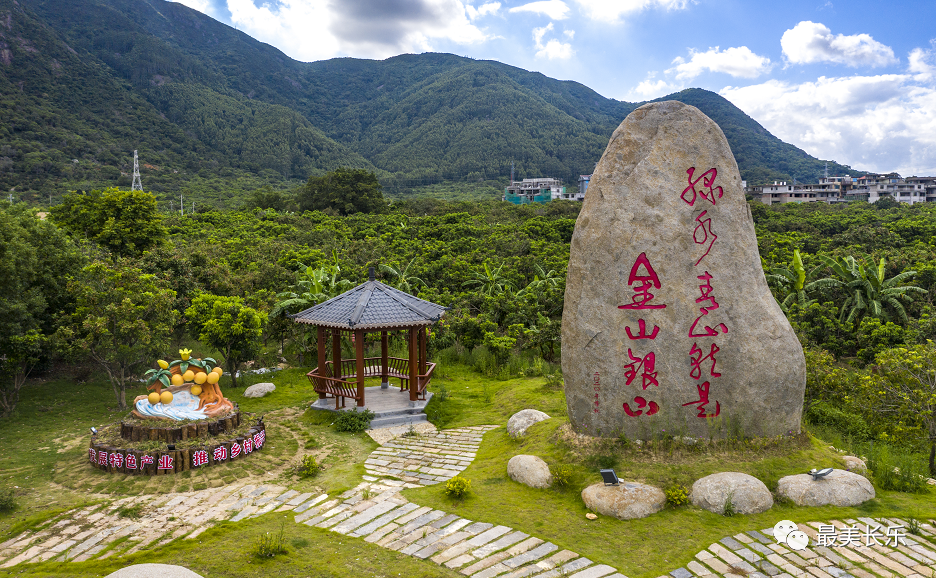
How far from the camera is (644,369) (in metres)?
8.46

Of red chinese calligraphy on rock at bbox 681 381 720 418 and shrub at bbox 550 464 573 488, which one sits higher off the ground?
red chinese calligraphy on rock at bbox 681 381 720 418

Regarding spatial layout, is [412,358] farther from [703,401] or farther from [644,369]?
[703,401]

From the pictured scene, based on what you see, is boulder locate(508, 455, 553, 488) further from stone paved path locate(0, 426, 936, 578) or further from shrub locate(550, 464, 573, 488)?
stone paved path locate(0, 426, 936, 578)

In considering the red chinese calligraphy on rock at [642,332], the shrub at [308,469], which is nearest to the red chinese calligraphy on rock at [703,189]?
the red chinese calligraphy on rock at [642,332]

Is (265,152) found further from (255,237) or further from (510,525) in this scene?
(510,525)

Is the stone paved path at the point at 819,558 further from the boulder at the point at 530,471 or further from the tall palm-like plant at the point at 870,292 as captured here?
→ the tall palm-like plant at the point at 870,292

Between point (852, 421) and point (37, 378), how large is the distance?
1992 centimetres

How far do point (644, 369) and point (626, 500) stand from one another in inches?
76.5

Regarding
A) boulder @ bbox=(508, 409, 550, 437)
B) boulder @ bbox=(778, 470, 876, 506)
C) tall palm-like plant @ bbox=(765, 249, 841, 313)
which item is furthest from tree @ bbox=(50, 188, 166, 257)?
tall palm-like plant @ bbox=(765, 249, 841, 313)

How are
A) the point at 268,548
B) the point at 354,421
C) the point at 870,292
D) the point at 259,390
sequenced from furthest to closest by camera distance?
the point at 870,292 → the point at 259,390 → the point at 354,421 → the point at 268,548

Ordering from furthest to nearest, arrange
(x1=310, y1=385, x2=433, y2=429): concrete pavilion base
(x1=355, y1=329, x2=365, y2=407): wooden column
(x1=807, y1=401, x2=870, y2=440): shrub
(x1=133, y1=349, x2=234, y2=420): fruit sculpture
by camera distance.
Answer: (x1=310, y1=385, x2=433, y2=429): concrete pavilion base → (x1=355, y1=329, x2=365, y2=407): wooden column → (x1=807, y1=401, x2=870, y2=440): shrub → (x1=133, y1=349, x2=234, y2=420): fruit sculpture

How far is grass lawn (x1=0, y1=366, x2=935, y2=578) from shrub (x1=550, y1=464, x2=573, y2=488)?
7cm

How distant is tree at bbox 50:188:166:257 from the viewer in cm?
2206

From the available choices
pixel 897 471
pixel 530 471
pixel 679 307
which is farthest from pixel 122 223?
pixel 897 471
